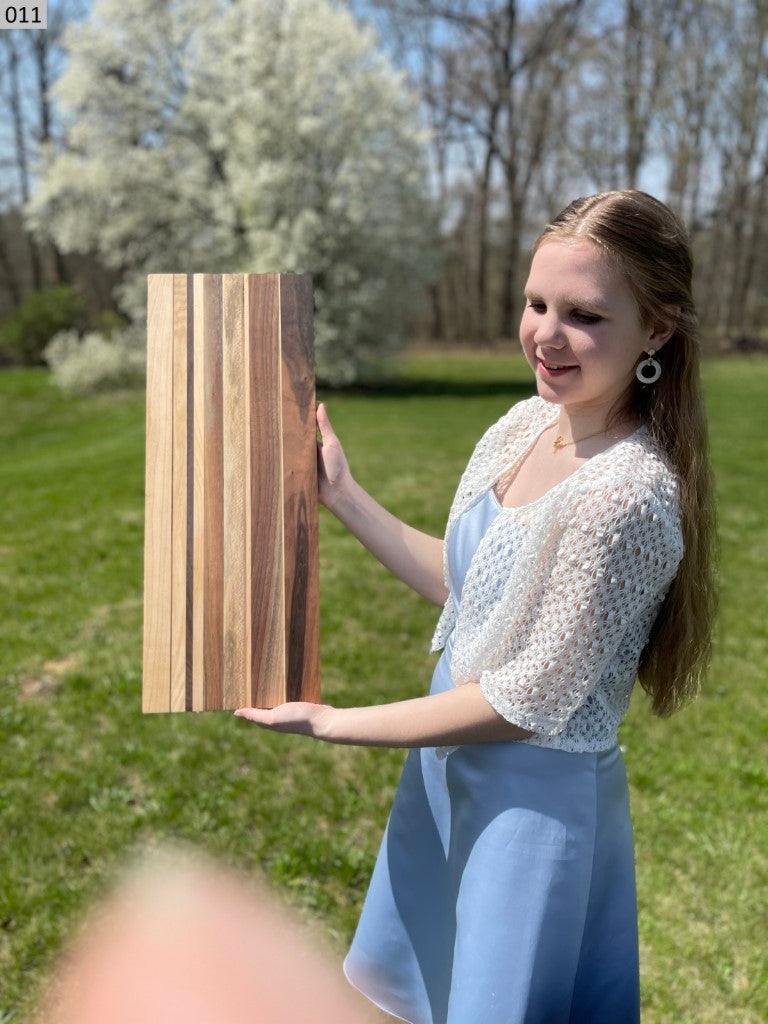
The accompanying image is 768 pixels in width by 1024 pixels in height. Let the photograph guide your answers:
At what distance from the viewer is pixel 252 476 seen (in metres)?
1.72

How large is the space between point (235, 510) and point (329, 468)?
263 millimetres

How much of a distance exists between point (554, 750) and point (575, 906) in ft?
0.92

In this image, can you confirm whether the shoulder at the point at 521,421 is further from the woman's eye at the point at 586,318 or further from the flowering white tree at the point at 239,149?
the flowering white tree at the point at 239,149

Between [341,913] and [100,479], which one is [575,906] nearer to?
[341,913]

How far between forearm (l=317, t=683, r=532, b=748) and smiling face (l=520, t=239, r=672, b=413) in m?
0.55

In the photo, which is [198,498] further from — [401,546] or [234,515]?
[401,546]

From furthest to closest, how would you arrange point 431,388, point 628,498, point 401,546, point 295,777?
point 431,388 → point 295,777 → point 401,546 → point 628,498

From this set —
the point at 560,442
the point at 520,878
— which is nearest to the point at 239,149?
the point at 560,442

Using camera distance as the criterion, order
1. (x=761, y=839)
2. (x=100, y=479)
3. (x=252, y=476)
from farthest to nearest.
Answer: (x=100, y=479), (x=761, y=839), (x=252, y=476)

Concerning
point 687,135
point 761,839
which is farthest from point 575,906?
point 687,135

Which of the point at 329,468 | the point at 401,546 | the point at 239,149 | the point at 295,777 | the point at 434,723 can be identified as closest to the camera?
the point at 434,723

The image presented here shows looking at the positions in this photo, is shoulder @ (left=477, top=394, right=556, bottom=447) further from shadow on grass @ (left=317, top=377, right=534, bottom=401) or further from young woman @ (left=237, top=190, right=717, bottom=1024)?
shadow on grass @ (left=317, top=377, right=534, bottom=401)

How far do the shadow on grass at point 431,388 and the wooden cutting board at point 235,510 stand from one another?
15681 millimetres

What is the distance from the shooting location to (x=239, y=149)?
17.1 meters
